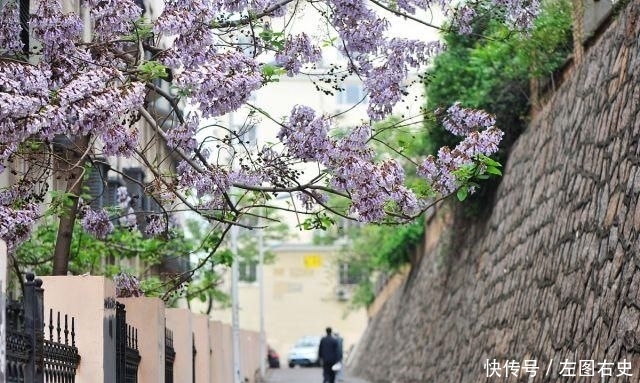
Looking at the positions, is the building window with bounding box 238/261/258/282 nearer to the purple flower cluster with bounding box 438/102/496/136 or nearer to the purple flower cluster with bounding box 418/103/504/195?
the purple flower cluster with bounding box 438/102/496/136

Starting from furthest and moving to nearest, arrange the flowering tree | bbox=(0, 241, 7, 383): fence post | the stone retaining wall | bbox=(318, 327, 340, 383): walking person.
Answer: bbox=(318, 327, 340, 383): walking person < the stone retaining wall < the flowering tree < bbox=(0, 241, 7, 383): fence post

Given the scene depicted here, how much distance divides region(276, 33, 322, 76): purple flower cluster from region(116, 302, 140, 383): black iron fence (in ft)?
8.55

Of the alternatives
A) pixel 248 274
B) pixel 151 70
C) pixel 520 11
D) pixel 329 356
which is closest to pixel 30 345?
pixel 151 70

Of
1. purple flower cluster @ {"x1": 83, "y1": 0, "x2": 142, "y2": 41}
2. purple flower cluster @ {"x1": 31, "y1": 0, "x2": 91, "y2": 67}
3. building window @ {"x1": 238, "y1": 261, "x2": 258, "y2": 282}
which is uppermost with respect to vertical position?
building window @ {"x1": 238, "y1": 261, "x2": 258, "y2": 282}

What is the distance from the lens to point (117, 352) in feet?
36.5

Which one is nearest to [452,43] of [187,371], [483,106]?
[483,106]

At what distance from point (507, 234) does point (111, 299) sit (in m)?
11.5

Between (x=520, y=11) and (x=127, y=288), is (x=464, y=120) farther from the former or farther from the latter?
(x=127, y=288)

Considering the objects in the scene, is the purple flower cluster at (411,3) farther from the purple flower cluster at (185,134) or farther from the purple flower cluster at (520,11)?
the purple flower cluster at (185,134)

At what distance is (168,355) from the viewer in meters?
14.7

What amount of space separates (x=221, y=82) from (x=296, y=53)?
1830mm

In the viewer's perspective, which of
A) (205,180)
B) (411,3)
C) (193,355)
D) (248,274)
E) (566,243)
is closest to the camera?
(205,180)

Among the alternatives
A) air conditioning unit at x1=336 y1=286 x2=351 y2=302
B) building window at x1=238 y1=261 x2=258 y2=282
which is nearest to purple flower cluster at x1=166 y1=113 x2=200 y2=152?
Result: building window at x1=238 y1=261 x2=258 y2=282

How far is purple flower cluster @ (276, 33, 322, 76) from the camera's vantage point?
1298 centimetres
